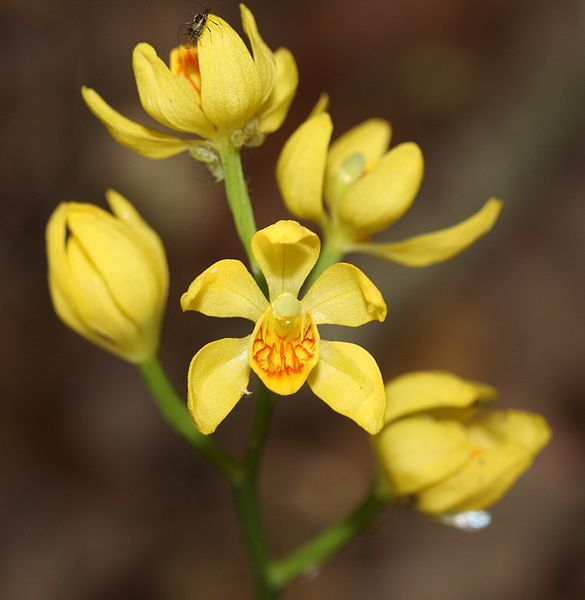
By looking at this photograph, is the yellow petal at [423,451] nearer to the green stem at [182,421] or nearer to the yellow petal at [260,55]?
the green stem at [182,421]

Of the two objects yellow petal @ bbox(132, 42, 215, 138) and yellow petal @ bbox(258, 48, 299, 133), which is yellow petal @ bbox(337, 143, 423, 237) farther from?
yellow petal @ bbox(132, 42, 215, 138)

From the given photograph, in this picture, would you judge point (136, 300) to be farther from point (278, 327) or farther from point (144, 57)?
point (144, 57)

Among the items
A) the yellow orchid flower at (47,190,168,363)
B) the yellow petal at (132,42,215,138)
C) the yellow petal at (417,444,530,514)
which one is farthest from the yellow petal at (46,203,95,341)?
the yellow petal at (417,444,530,514)

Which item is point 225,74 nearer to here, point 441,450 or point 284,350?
point 284,350

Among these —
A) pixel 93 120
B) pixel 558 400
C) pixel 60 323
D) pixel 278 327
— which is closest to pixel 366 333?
pixel 558 400

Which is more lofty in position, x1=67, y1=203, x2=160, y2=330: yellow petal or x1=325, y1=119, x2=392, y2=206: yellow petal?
x1=325, y1=119, x2=392, y2=206: yellow petal

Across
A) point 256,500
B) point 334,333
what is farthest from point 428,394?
point 334,333
